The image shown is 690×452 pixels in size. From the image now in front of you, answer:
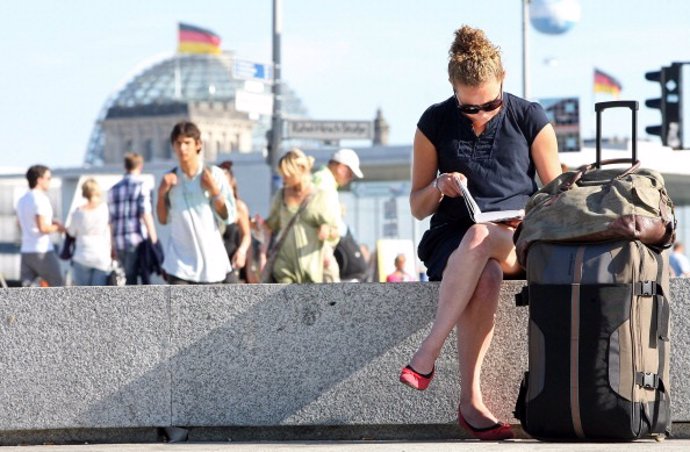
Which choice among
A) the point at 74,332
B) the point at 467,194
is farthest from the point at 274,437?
the point at 467,194

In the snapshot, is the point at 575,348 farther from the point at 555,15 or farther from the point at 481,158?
the point at 555,15

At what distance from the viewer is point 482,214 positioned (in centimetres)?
626

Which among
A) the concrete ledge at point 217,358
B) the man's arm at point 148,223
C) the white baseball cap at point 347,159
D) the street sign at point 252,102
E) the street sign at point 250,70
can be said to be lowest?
the concrete ledge at point 217,358

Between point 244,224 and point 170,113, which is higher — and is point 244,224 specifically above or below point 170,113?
below

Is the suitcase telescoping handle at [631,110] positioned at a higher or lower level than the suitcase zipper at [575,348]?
higher

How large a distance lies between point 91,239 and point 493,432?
780cm

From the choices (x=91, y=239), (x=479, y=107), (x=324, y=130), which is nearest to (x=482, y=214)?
(x=479, y=107)

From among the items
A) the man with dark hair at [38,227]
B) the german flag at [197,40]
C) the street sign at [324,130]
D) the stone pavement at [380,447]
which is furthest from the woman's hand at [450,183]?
the german flag at [197,40]

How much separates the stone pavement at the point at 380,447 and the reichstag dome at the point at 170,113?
150233 millimetres

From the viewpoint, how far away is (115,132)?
16388 cm

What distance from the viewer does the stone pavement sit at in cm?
574

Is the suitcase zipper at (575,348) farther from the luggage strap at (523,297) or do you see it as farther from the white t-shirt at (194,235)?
the white t-shirt at (194,235)

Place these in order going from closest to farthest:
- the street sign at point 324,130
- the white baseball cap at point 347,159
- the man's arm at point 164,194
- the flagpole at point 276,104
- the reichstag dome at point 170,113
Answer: the man's arm at point 164,194 → the white baseball cap at point 347,159 → the street sign at point 324,130 → the flagpole at point 276,104 → the reichstag dome at point 170,113

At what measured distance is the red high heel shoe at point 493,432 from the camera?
20.8 ft
